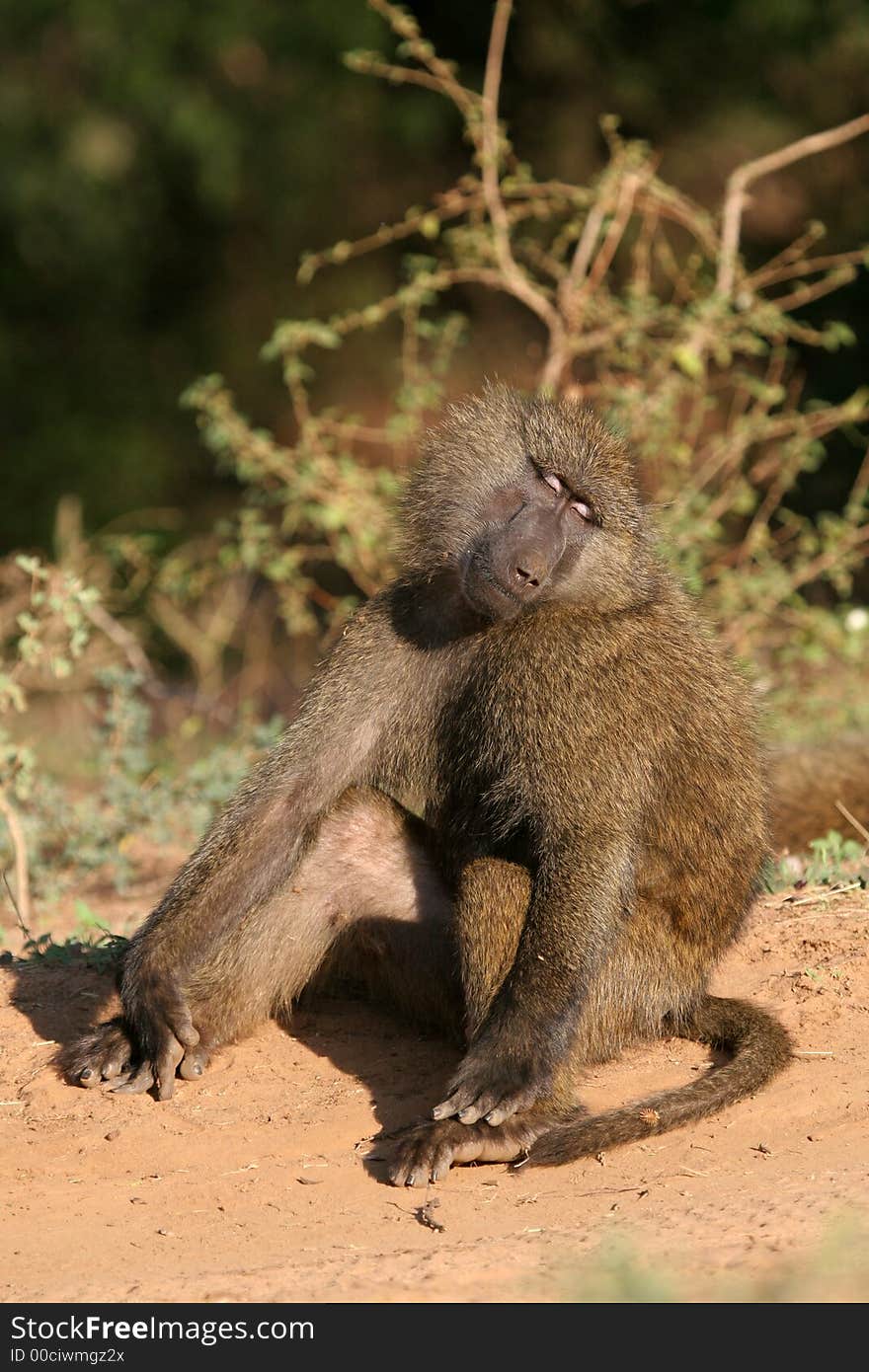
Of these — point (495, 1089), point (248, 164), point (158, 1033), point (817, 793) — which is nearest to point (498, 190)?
point (817, 793)

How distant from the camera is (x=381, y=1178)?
3.13 m

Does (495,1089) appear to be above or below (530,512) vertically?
below

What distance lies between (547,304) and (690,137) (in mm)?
4569

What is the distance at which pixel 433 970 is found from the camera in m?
3.61

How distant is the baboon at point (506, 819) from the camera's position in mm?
3328

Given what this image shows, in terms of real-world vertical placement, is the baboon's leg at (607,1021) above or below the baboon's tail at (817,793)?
below

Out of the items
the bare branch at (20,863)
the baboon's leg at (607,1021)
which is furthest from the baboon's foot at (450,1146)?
the bare branch at (20,863)

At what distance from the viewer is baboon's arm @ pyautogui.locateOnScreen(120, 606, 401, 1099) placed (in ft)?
11.7

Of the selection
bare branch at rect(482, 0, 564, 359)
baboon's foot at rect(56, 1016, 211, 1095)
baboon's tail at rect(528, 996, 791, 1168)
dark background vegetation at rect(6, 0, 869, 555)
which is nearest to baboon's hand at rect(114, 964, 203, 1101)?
baboon's foot at rect(56, 1016, 211, 1095)

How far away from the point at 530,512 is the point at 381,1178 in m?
1.33

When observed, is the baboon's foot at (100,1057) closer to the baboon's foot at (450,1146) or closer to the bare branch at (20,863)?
the baboon's foot at (450,1146)

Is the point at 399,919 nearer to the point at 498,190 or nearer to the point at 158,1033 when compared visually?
the point at 158,1033

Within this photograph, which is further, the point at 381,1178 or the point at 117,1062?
the point at 117,1062

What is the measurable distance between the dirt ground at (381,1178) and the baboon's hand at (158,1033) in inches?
1.8
